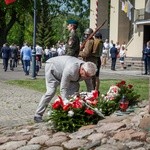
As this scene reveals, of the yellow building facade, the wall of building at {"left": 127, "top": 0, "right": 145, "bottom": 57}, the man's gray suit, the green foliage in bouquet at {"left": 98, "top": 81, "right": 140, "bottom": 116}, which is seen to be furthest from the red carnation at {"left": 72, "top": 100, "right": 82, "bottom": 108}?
the wall of building at {"left": 127, "top": 0, "right": 145, "bottom": 57}

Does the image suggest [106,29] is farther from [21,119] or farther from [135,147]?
[135,147]

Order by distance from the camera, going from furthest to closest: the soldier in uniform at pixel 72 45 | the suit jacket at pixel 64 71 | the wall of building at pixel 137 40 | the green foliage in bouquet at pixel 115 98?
the wall of building at pixel 137 40 < the soldier in uniform at pixel 72 45 < the green foliage in bouquet at pixel 115 98 < the suit jacket at pixel 64 71

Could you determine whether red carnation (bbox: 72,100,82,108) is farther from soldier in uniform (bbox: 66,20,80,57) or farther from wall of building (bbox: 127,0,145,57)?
wall of building (bbox: 127,0,145,57)

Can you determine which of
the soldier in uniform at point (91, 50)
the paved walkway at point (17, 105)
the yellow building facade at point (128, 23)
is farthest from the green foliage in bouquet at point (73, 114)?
the yellow building facade at point (128, 23)

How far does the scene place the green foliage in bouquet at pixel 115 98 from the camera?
7.97 metres

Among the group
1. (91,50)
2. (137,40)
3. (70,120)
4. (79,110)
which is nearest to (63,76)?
(79,110)

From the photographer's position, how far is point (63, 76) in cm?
746

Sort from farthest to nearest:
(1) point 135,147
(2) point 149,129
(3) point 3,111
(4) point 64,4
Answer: (4) point 64,4 < (3) point 3,111 < (2) point 149,129 < (1) point 135,147

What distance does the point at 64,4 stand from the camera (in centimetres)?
5881

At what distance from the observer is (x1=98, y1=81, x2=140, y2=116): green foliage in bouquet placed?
7.97 metres

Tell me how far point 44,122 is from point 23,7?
4264 centimetres

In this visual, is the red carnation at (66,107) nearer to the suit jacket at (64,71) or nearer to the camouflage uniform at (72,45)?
the suit jacket at (64,71)

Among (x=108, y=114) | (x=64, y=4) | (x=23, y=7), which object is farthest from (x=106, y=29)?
(x=108, y=114)

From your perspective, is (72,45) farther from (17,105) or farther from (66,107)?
(66,107)
